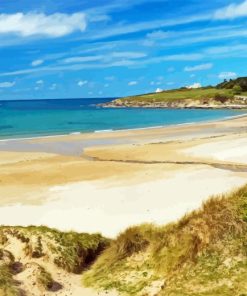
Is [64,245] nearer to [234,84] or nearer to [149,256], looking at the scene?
[149,256]

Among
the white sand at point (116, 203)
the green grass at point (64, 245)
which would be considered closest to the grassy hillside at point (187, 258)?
the green grass at point (64, 245)

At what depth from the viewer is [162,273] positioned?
10680 millimetres

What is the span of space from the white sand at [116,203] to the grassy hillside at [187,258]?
4135mm

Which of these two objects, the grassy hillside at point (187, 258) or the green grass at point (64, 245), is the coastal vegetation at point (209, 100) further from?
the grassy hillside at point (187, 258)

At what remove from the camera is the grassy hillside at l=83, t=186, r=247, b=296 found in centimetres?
980

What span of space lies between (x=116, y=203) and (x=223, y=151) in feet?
59.8

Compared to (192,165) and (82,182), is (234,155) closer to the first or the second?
(192,165)

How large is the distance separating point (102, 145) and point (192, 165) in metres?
17.4

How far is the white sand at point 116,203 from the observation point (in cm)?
1811

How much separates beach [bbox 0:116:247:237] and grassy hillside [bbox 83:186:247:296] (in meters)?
4.35

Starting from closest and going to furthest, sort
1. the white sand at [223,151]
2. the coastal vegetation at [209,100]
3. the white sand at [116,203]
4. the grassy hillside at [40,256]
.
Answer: the grassy hillside at [40,256] < the white sand at [116,203] < the white sand at [223,151] < the coastal vegetation at [209,100]

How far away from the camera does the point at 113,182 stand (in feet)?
85.9

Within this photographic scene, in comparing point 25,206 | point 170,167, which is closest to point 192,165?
point 170,167

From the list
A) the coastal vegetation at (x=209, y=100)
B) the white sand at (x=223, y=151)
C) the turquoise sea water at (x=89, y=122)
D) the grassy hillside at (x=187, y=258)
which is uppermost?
the coastal vegetation at (x=209, y=100)
